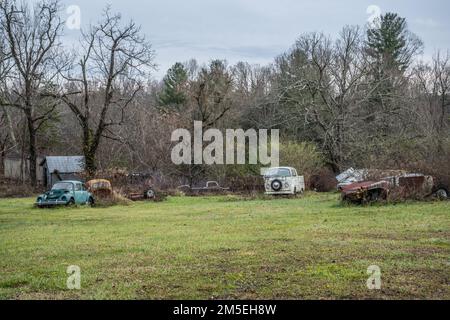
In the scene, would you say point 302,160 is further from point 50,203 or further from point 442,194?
point 50,203

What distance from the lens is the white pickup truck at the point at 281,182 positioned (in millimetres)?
29172

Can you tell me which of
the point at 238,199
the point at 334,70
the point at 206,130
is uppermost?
the point at 334,70

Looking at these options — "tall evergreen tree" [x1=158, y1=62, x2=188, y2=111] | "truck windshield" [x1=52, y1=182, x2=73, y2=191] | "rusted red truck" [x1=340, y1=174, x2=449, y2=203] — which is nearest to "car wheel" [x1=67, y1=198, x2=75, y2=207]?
"truck windshield" [x1=52, y1=182, x2=73, y2=191]

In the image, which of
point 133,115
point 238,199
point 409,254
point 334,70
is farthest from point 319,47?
point 409,254

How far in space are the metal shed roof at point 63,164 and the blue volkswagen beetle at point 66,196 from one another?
1682 centimetres

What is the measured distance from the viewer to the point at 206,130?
4141cm

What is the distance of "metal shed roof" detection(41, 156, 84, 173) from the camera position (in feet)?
145

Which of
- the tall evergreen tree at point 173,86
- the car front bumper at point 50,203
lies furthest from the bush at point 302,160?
the tall evergreen tree at point 173,86

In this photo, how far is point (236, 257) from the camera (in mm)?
9633

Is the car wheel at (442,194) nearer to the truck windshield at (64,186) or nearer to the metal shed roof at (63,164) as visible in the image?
the truck windshield at (64,186)

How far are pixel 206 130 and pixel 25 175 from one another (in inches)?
819

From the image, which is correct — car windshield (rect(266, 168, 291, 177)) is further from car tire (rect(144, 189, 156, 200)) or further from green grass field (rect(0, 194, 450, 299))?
green grass field (rect(0, 194, 450, 299))

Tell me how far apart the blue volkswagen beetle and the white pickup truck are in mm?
9359
